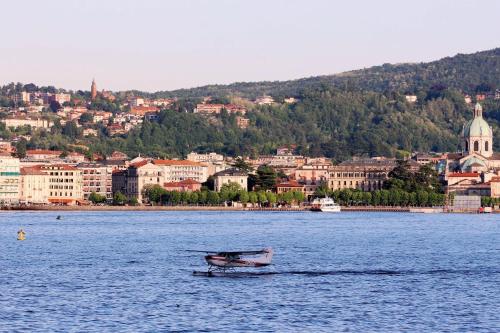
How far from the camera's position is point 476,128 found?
176m

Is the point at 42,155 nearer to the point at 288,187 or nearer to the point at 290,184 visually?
the point at 290,184

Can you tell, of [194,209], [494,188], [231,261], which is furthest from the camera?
[494,188]

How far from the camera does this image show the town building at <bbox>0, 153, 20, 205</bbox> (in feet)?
495

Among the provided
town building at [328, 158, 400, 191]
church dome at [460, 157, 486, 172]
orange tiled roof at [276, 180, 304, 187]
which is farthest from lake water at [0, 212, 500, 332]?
church dome at [460, 157, 486, 172]

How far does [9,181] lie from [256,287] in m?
110

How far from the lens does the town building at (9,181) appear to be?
15100 cm

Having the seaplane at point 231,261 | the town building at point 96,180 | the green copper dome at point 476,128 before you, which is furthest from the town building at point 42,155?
the seaplane at point 231,261

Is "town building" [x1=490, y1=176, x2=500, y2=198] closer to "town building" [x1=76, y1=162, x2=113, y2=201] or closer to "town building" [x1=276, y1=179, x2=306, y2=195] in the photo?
"town building" [x1=276, y1=179, x2=306, y2=195]

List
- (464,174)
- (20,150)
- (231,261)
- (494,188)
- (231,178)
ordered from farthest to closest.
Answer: (20,150) < (464,174) < (231,178) < (494,188) < (231,261)

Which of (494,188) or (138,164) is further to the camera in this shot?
(138,164)

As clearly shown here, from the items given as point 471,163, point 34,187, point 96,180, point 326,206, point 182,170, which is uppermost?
point 471,163

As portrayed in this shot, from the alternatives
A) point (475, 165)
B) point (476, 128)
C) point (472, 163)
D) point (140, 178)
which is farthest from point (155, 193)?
point (476, 128)

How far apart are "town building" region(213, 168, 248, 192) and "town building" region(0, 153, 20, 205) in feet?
71.9

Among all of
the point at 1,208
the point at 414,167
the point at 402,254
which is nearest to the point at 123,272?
the point at 402,254
